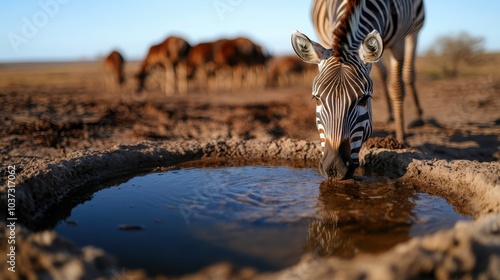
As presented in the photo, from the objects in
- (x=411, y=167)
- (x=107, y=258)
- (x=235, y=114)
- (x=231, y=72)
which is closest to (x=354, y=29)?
(x=411, y=167)

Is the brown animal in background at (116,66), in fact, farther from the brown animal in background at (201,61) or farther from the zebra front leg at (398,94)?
the zebra front leg at (398,94)

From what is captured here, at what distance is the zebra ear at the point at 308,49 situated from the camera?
3.88 metres

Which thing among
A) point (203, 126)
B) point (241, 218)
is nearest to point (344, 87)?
point (241, 218)

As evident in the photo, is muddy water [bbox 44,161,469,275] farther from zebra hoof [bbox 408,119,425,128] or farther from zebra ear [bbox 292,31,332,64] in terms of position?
zebra hoof [bbox 408,119,425,128]

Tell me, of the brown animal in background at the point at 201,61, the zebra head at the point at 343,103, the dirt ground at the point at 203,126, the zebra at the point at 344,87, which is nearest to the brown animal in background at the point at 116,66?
the brown animal in background at the point at 201,61

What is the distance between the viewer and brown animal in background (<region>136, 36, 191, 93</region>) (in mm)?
24031

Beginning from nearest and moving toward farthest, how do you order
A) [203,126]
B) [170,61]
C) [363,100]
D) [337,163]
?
[337,163]
[363,100]
[203,126]
[170,61]

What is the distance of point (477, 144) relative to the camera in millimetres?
6371

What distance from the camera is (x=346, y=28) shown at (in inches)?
154

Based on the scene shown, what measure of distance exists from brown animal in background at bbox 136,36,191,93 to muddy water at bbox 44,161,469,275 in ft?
68.0

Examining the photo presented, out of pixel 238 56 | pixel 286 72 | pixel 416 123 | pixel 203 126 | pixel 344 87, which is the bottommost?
pixel 203 126

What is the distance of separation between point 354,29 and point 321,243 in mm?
2471

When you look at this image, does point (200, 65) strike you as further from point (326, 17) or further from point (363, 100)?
point (363, 100)

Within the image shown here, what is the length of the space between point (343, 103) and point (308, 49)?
78 centimetres
